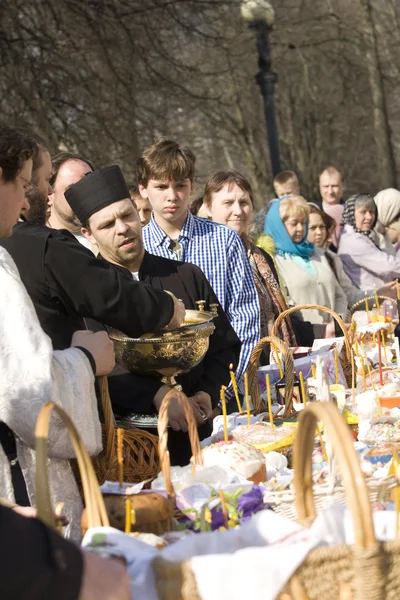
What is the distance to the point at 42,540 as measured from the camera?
1.81 metres

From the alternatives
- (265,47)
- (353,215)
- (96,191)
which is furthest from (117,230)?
(265,47)

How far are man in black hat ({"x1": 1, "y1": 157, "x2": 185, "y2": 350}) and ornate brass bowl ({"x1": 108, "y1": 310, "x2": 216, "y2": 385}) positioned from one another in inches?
2.8

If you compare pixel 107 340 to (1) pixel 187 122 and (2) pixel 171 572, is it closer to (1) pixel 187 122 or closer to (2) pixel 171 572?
(2) pixel 171 572

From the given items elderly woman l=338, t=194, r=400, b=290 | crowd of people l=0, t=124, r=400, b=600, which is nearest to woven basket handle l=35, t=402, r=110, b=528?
crowd of people l=0, t=124, r=400, b=600

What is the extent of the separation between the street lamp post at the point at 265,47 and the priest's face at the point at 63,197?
6757 millimetres

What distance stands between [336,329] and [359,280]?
2389mm

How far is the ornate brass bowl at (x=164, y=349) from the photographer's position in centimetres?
344

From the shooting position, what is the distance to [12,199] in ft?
9.71

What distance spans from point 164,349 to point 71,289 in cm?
39

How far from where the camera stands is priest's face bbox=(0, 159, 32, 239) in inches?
115

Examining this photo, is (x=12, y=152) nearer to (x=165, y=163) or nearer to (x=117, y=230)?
(x=117, y=230)

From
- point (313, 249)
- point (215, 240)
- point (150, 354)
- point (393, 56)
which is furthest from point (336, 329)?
point (393, 56)

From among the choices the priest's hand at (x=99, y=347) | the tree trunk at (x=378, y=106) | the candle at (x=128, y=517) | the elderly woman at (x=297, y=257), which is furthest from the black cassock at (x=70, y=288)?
the tree trunk at (x=378, y=106)

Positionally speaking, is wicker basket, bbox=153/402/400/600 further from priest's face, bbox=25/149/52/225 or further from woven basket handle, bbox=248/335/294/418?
priest's face, bbox=25/149/52/225
